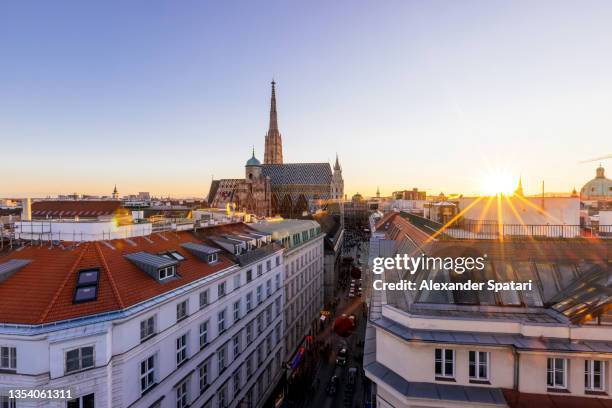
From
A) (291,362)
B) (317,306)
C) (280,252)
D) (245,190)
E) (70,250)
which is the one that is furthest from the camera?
(245,190)

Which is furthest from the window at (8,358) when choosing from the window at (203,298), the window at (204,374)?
the window at (204,374)

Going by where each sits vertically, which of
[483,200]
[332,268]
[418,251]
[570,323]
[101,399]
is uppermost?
[483,200]

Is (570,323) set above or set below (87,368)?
above

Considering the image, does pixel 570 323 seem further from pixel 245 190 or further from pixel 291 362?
pixel 245 190

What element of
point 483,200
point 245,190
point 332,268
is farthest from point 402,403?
point 245,190

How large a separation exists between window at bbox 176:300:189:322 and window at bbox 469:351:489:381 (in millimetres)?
14834

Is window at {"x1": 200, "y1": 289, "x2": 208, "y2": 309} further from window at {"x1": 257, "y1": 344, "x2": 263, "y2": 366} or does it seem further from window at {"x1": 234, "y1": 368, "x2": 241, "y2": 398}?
window at {"x1": 257, "y1": 344, "x2": 263, "y2": 366}

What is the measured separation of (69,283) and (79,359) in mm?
3545

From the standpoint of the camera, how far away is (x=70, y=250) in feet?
60.4

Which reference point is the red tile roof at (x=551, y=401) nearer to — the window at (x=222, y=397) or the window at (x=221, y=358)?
the window at (x=221, y=358)

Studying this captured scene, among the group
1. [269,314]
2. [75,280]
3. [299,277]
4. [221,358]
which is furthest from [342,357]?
[75,280]

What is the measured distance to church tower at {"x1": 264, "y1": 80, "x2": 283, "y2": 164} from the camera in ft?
512

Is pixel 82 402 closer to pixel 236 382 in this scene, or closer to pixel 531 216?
pixel 236 382

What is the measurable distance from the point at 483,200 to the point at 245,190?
276 ft
